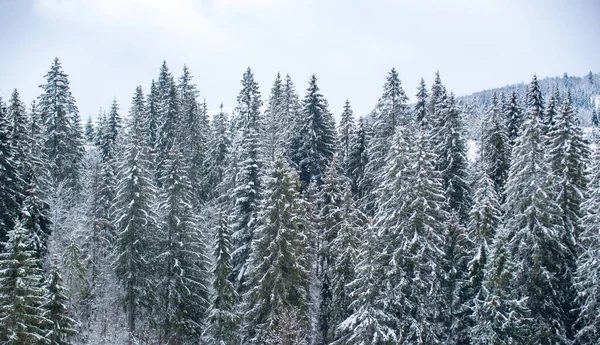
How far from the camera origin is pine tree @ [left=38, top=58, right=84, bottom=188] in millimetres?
49062

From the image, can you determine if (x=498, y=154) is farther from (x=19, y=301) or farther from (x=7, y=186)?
(x=7, y=186)

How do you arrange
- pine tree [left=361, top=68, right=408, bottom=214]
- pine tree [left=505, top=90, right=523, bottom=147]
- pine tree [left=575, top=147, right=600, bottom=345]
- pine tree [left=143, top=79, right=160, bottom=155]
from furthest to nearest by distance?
pine tree [left=143, top=79, right=160, bottom=155] < pine tree [left=505, top=90, right=523, bottom=147] < pine tree [left=361, top=68, right=408, bottom=214] < pine tree [left=575, top=147, right=600, bottom=345]

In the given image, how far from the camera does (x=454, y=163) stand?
4066cm

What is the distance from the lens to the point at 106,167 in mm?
40875

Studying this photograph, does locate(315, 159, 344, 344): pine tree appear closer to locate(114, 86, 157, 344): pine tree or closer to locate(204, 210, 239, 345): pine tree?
locate(204, 210, 239, 345): pine tree

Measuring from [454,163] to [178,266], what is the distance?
2475cm

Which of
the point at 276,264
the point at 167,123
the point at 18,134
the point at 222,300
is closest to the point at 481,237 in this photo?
the point at 276,264

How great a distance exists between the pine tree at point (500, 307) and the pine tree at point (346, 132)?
83.5ft

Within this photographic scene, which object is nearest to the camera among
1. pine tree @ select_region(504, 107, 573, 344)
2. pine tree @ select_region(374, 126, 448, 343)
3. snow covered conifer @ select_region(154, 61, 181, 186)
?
Result: pine tree @ select_region(374, 126, 448, 343)

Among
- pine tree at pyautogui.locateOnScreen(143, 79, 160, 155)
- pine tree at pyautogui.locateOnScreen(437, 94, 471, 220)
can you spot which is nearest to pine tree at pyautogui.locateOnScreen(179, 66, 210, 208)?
pine tree at pyautogui.locateOnScreen(143, 79, 160, 155)

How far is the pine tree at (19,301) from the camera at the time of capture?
25.5 metres

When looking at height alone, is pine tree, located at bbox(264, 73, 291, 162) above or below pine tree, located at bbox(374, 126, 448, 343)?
above

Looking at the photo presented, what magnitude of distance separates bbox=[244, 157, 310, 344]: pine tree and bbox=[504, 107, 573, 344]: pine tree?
14223 mm

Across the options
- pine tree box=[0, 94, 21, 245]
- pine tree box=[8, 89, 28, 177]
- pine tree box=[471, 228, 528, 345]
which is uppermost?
pine tree box=[8, 89, 28, 177]
